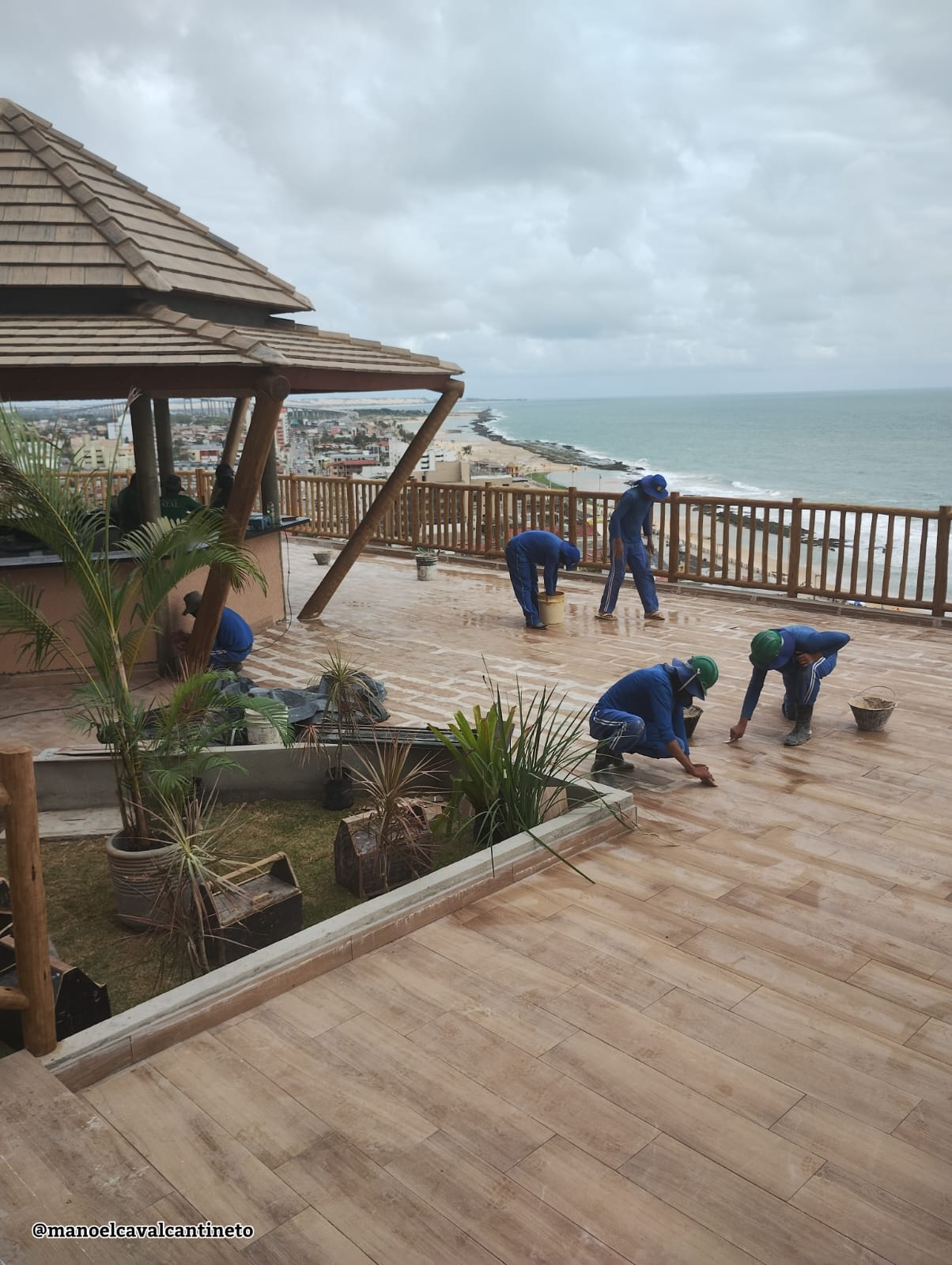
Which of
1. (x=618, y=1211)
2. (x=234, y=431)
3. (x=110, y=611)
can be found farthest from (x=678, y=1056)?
(x=234, y=431)

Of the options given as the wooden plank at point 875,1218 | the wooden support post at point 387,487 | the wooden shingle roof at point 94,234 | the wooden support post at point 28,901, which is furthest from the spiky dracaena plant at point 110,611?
the wooden support post at point 387,487

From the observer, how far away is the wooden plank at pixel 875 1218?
2.60 m

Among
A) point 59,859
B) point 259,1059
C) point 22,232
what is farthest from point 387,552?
point 259,1059

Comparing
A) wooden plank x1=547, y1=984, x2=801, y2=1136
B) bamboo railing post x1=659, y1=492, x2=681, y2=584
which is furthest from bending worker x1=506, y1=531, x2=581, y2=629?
wooden plank x1=547, y1=984, x2=801, y2=1136

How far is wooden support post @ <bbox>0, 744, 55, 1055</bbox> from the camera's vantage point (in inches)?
123

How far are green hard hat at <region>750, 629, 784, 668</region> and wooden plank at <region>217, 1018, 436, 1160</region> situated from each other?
13.1 feet

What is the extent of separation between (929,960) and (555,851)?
5.71ft

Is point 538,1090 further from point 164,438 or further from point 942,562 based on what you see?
point 164,438

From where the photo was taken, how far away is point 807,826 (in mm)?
5434

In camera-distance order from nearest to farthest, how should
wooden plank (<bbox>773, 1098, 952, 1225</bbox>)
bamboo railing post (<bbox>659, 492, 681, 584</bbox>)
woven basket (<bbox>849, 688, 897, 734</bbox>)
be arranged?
wooden plank (<bbox>773, 1098, 952, 1225</bbox>) → woven basket (<bbox>849, 688, 897, 734</bbox>) → bamboo railing post (<bbox>659, 492, 681, 584</bbox>)

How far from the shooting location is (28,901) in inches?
126

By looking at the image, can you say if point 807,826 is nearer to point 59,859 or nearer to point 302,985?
point 302,985

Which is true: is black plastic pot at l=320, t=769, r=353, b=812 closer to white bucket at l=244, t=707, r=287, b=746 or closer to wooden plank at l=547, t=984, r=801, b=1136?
white bucket at l=244, t=707, r=287, b=746

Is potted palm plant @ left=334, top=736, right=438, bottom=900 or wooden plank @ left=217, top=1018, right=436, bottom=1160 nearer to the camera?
wooden plank @ left=217, top=1018, right=436, bottom=1160
